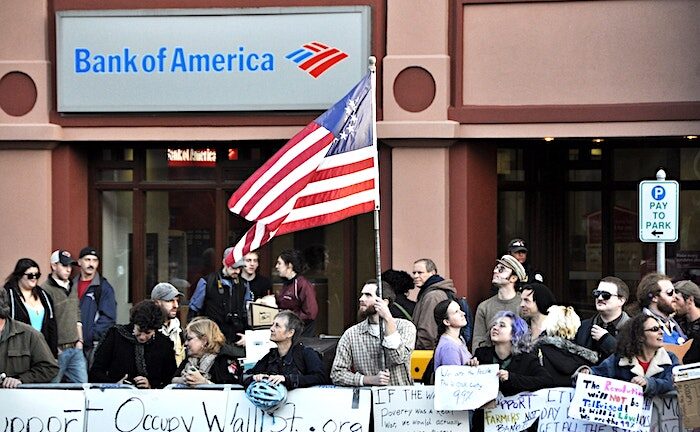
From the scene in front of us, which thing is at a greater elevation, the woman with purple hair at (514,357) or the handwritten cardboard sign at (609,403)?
the woman with purple hair at (514,357)

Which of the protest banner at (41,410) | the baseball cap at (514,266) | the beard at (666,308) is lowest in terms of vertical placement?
the protest banner at (41,410)

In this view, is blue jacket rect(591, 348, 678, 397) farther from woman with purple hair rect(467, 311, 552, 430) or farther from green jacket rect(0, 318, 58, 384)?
green jacket rect(0, 318, 58, 384)

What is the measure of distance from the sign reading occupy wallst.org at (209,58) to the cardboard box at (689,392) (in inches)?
299

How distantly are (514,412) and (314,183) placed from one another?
95.4 inches

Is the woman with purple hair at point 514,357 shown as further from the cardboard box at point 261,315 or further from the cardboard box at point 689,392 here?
the cardboard box at point 261,315

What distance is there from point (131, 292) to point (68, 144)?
1.99 m

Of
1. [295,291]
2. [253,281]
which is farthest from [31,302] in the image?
[295,291]

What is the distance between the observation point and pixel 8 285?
13.3 meters

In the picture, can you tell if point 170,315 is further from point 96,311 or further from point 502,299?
point 502,299

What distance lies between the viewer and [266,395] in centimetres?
1012

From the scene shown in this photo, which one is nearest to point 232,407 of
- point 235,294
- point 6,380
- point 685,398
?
point 6,380

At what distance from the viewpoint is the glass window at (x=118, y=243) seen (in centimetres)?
1739

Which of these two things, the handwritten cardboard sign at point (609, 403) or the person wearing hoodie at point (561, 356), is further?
the person wearing hoodie at point (561, 356)

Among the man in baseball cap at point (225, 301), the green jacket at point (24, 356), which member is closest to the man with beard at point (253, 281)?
the man in baseball cap at point (225, 301)
